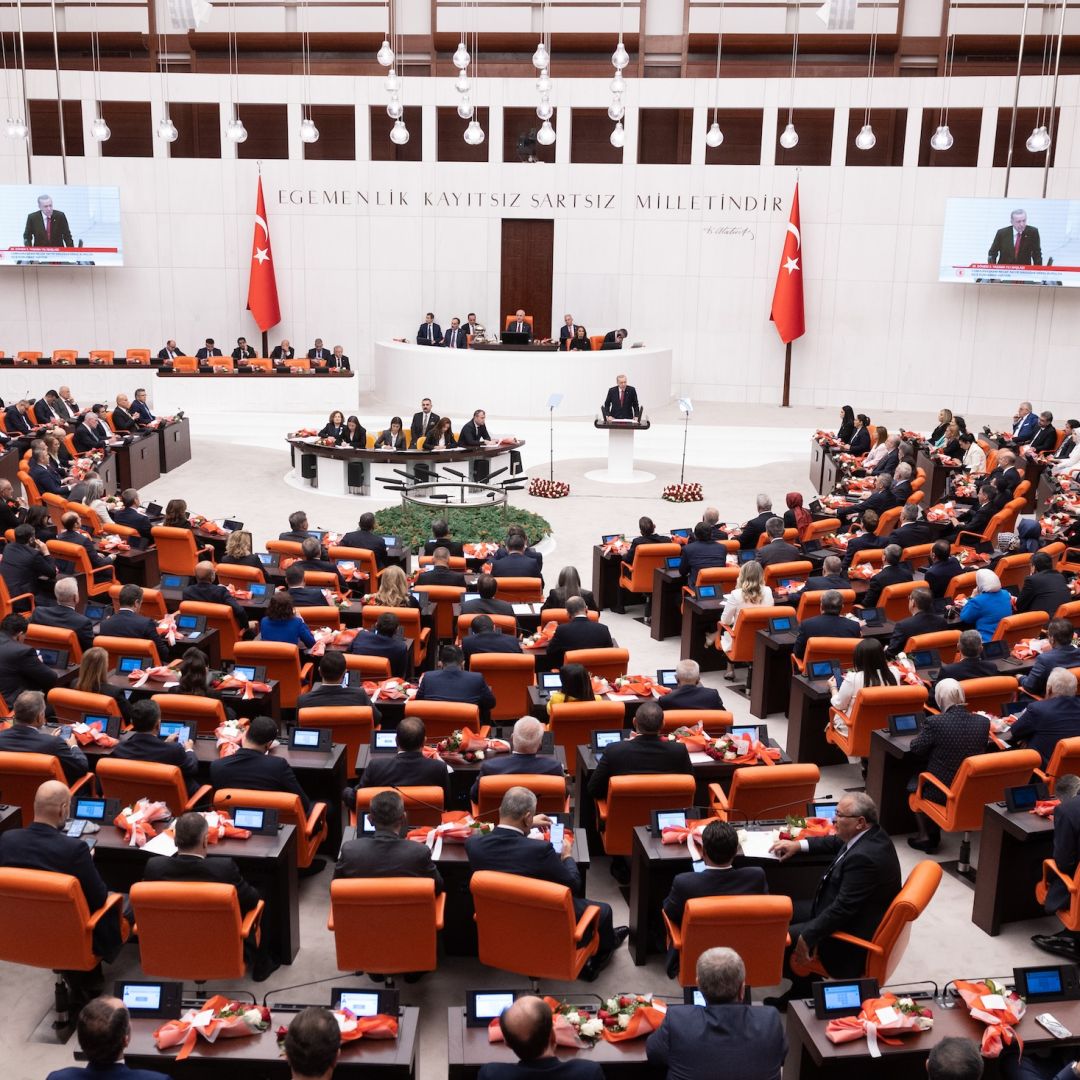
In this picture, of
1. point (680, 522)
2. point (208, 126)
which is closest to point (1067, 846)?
point (680, 522)

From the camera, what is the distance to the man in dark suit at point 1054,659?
7.82m

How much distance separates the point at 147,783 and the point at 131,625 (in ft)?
8.44

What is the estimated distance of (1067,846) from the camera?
5773mm

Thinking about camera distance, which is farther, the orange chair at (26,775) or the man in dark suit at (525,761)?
the man in dark suit at (525,761)

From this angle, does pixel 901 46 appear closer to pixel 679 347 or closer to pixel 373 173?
pixel 679 347

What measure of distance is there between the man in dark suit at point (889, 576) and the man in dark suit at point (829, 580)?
0.32 meters

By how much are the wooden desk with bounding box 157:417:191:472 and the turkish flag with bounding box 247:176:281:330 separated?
5.33 metres

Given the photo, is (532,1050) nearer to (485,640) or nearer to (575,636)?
(485,640)

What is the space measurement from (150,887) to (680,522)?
11164mm

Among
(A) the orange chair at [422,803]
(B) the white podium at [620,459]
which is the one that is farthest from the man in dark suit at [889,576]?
(B) the white podium at [620,459]

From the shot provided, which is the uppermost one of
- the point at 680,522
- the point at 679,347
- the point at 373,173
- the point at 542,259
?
the point at 373,173

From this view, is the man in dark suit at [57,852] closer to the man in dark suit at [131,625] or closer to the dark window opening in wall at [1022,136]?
the man in dark suit at [131,625]

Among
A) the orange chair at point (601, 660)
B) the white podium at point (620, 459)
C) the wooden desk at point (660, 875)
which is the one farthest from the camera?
the white podium at point (620, 459)

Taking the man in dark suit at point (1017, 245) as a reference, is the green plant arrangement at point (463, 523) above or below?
below
